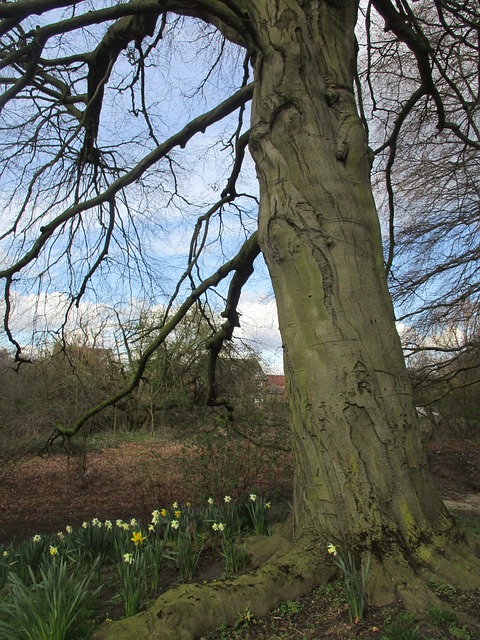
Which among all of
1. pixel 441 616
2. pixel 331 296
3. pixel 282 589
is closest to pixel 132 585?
pixel 282 589

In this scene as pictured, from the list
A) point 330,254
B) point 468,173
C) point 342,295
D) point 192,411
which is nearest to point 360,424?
point 342,295

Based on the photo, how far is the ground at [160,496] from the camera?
2238 mm

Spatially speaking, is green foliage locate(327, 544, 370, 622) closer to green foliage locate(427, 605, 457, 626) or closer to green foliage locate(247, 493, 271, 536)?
green foliage locate(427, 605, 457, 626)

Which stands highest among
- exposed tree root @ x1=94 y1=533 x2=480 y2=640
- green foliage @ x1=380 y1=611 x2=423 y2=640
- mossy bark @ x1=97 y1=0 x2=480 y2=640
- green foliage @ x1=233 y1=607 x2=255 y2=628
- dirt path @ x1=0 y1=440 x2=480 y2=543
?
mossy bark @ x1=97 y1=0 x2=480 y2=640

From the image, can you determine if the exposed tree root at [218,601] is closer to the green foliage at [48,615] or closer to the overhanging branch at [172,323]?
the green foliage at [48,615]

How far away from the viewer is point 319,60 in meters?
3.51

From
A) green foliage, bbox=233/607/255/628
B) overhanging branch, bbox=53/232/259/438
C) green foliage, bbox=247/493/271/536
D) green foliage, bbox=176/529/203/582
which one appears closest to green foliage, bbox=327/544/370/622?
green foliage, bbox=233/607/255/628

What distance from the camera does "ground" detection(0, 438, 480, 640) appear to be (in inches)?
88.1

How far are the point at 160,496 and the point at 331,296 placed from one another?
6.64m

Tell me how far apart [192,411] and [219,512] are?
2.15 meters

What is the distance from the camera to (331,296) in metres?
2.94

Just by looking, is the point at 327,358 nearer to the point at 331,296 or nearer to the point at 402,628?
the point at 331,296

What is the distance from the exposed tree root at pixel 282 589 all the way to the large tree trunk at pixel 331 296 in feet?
0.39

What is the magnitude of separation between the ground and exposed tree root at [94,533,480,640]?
0.07 m
